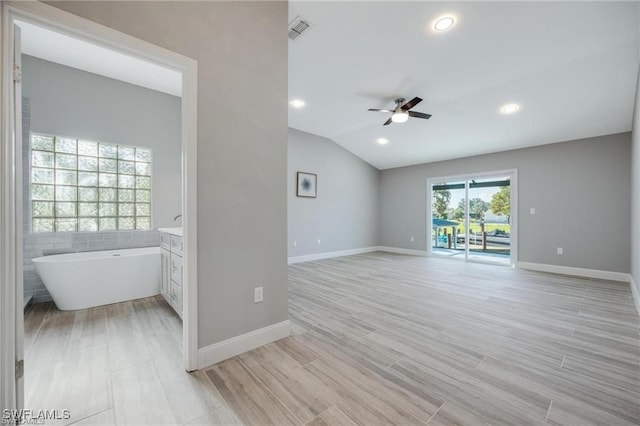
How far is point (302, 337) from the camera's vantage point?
7.17 ft

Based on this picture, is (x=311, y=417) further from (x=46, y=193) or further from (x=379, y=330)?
(x=46, y=193)

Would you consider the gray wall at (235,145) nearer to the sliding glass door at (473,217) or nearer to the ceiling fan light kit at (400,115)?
the ceiling fan light kit at (400,115)

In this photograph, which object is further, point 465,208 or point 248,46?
point 465,208

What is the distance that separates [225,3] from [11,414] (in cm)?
271

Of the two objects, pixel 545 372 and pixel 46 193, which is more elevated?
pixel 46 193

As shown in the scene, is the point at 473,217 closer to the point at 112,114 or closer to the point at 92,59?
the point at 112,114

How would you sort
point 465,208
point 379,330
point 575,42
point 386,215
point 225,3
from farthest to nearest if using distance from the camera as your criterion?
point 386,215, point 465,208, point 575,42, point 379,330, point 225,3

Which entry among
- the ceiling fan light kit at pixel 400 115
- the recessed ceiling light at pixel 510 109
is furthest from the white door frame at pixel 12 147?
the recessed ceiling light at pixel 510 109

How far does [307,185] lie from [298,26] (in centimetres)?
344

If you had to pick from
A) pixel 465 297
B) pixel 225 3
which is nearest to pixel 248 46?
pixel 225 3

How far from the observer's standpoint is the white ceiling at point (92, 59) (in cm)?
275

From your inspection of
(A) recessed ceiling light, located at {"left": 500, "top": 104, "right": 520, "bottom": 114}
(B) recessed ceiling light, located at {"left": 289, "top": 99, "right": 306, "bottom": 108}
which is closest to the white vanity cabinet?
(B) recessed ceiling light, located at {"left": 289, "top": 99, "right": 306, "bottom": 108}

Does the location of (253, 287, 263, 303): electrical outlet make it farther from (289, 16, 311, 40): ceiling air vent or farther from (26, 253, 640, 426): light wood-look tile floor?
(289, 16, 311, 40): ceiling air vent

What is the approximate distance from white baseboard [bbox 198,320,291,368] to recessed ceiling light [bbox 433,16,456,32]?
321 cm
